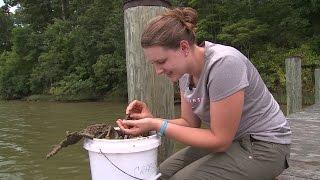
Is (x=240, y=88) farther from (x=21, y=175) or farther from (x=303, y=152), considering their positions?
(x=21, y=175)

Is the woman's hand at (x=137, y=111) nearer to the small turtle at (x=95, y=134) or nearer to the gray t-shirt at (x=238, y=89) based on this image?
the small turtle at (x=95, y=134)

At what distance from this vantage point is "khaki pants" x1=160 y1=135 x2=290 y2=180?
2240 mm

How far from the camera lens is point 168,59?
2141mm

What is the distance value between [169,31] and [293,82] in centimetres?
532

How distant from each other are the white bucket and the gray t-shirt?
312 mm

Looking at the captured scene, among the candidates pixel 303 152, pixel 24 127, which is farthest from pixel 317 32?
pixel 303 152

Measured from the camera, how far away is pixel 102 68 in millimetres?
25141

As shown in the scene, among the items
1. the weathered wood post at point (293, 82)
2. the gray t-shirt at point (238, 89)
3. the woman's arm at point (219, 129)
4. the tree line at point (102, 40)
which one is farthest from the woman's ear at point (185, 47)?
the tree line at point (102, 40)

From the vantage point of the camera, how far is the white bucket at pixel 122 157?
2.19 metres

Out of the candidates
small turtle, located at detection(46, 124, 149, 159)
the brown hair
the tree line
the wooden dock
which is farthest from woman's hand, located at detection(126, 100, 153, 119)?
the tree line

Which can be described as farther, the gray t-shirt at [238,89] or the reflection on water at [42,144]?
the reflection on water at [42,144]

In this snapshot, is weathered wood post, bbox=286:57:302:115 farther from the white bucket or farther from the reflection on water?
the white bucket

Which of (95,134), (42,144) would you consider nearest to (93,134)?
(95,134)

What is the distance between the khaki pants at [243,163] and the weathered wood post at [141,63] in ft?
2.48
